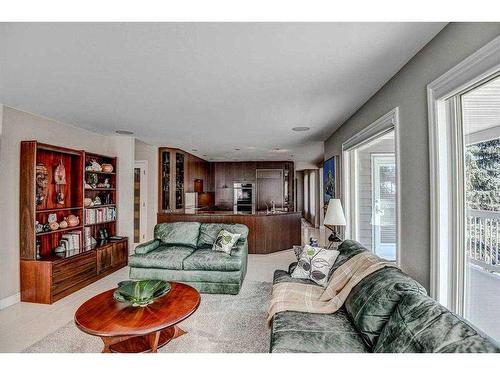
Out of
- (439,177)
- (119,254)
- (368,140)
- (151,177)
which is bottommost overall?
(119,254)

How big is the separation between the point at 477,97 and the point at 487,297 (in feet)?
3.86

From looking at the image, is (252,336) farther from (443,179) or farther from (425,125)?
(425,125)

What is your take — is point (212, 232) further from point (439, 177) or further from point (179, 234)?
point (439, 177)

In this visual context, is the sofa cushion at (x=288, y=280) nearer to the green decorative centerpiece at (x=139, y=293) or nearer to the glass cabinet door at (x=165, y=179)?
the green decorative centerpiece at (x=139, y=293)

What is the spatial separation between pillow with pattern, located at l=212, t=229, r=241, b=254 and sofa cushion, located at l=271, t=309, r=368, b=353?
1.86 metres

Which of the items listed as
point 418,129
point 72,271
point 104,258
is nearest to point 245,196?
point 104,258

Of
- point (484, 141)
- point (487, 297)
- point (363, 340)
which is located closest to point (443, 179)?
point (484, 141)

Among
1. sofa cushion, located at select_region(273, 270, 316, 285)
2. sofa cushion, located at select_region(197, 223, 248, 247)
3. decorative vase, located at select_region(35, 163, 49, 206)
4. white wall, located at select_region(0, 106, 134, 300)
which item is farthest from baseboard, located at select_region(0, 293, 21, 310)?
sofa cushion, located at select_region(273, 270, 316, 285)

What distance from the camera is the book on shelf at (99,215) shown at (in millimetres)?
4084

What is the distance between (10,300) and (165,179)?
12.0ft

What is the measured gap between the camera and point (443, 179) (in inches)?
64.0

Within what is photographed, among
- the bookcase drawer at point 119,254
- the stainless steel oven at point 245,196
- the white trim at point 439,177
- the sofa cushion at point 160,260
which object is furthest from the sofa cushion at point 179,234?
the stainless steel oven at point 245,196

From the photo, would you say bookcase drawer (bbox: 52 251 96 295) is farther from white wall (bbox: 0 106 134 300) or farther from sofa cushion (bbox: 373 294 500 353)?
sofa cushion (bbox: 373 294 500 353)

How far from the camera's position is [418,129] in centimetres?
185
